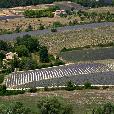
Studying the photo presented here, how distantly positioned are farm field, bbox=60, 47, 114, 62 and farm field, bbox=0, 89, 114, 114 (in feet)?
25.7

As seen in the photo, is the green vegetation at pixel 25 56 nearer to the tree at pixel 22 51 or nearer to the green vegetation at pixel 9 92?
the tree at pixel 22 51

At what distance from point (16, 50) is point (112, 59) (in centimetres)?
733

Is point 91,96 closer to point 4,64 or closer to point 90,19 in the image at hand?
point 4,64

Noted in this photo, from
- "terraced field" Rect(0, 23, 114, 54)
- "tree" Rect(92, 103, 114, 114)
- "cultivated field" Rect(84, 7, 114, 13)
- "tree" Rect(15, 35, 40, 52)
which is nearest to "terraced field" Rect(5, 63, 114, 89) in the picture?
"tree" Rect(15, 35, 40, 52)

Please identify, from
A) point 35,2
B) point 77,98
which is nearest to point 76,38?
point 77,98

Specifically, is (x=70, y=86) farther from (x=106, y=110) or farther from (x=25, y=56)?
(x=25, y=56)

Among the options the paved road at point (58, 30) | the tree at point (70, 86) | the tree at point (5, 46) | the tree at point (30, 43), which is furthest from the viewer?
the paved road at point (58, 30)

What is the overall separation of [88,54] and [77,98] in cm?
1065

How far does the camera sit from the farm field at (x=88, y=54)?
1272 inches

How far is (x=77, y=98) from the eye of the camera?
23.4 m

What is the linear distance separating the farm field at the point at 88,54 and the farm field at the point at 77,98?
25.7 ft

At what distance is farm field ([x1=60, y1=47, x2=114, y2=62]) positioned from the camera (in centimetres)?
3231

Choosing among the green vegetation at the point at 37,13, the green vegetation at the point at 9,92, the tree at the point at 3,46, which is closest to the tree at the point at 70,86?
the green vegetation at the point at 9,92

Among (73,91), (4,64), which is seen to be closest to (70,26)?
(4,64)
